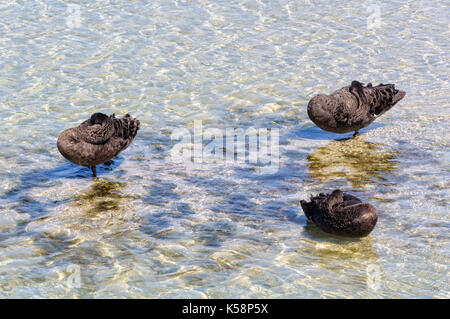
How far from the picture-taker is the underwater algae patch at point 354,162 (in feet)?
30.5

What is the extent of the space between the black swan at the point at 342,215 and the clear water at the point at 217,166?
0.18m

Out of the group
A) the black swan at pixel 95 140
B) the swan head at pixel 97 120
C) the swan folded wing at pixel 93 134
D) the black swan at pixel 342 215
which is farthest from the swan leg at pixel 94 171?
the black swan at pixel 342 215

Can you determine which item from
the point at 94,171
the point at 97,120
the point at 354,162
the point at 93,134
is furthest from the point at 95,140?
the point at 354,162

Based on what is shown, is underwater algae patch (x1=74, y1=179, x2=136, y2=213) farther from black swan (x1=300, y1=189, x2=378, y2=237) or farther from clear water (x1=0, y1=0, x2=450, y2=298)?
black swan (x1=300, y1=189, x2=378, y2=237)

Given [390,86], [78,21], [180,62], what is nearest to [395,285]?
[390,86]

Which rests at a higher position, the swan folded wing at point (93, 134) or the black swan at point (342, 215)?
the swan folded wing at point (93, 134)

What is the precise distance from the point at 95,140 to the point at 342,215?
3660 mm

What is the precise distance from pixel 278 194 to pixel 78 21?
30.5 feet

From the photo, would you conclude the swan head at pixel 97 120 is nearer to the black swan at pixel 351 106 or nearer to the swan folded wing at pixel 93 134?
the swan folded wing at pixel 93 134

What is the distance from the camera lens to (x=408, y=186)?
8.76 metres

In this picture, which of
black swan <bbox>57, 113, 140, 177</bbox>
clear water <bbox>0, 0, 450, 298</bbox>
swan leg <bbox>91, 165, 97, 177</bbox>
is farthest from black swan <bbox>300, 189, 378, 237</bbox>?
swan leg <bbox>91, 165, 97, 177</bbox>

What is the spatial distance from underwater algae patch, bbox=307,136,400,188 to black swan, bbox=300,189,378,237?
5.40ft

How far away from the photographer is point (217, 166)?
986cm
